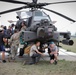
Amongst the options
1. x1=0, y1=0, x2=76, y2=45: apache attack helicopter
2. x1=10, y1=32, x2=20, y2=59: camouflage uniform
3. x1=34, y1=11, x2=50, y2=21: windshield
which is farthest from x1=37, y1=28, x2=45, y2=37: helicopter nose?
x1=34, y1=11, x2=50, y2=21: windshield

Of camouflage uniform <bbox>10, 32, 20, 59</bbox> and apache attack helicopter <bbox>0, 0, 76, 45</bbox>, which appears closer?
apache attack helicopter <bbox>0, 0, 76, 45</bbox>

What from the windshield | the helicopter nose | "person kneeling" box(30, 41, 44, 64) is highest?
the windshield

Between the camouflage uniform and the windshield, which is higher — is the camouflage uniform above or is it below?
below

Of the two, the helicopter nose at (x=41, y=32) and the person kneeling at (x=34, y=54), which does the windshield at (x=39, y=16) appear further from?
the person kneeling at (x=34, y=54)

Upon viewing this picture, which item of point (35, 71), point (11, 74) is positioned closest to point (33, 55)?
point (35, 71)

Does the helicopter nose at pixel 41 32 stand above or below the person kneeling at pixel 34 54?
above

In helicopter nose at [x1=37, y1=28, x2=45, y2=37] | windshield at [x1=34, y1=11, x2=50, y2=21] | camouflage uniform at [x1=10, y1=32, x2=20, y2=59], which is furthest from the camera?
windshield at [x1=34, y1=11, x2=50, y2=21]

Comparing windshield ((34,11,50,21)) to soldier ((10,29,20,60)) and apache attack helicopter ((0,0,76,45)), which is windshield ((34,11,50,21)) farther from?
soldier ((10,29,20,60))

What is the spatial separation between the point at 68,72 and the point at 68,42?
13.7ft

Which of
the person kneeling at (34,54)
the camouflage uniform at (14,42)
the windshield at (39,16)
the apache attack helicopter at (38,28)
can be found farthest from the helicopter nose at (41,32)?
the windshield at (39,16)

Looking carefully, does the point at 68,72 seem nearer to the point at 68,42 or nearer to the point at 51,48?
the point at 51,48

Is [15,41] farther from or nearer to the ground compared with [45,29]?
nearer to the ground

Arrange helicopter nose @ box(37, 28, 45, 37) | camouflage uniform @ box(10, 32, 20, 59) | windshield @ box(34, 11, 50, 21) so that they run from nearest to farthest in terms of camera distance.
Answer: helicopter nose @ box(37, 28, 45, 37), camouflage uniform @ box(10, 32, 20, 59), windshield @ box(34, 11, 50, 21)

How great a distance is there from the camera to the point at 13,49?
12.0 m
